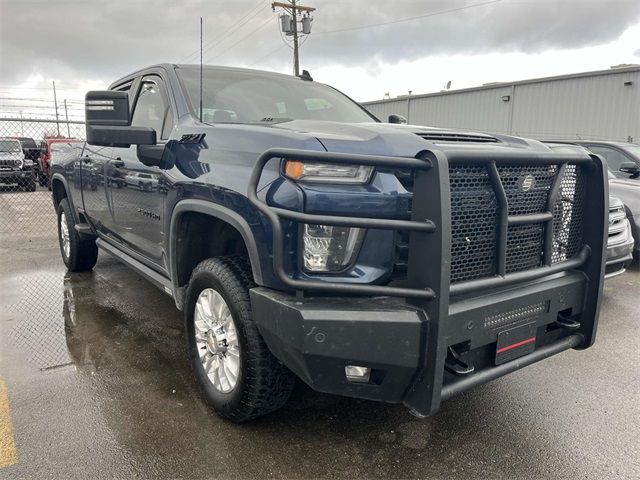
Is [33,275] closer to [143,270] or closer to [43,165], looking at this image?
[143,270]

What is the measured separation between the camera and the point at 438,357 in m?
2.07

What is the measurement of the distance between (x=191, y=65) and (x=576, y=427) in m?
3.47

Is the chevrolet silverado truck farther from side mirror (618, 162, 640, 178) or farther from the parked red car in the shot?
the parked red car

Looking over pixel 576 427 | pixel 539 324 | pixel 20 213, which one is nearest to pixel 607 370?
pixel 576 427

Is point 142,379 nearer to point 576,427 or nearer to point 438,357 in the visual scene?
point 438,357

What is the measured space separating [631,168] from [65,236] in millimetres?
7156

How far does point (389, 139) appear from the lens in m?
2.32

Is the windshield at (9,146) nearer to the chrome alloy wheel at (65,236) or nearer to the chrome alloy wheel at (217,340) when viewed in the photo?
the chrome alloy wheel at (65,236)

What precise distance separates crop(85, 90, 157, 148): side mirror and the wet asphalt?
1.52 m

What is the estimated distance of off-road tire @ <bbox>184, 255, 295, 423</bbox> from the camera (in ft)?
8.13

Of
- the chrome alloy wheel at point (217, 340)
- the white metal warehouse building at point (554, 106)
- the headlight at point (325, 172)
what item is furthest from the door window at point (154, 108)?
the white metal warehouse building at point (554, 106)

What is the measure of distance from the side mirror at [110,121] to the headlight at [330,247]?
4.99 feet

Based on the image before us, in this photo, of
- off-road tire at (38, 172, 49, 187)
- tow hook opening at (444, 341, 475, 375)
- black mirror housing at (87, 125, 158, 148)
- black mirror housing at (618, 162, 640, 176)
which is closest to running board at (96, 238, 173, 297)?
black mirror housing at (87, 125, 158, 148)

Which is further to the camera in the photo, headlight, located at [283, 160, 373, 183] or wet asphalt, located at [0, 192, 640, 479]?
wet asphalt, located at [0, 192, 640, 479]
